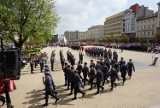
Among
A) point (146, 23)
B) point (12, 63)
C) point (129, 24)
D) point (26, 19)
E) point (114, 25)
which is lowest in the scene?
point (12, 63)

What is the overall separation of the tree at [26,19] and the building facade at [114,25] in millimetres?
101792

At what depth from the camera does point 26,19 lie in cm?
3547

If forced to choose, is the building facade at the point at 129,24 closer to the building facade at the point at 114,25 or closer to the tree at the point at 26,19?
the building facade at the point at 114,25

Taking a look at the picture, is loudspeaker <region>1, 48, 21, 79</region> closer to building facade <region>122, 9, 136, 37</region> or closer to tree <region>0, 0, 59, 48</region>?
tree <region>0, 0, 59, 48</region>

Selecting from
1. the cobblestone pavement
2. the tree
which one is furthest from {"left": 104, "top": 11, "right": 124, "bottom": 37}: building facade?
the cobblestone pavement

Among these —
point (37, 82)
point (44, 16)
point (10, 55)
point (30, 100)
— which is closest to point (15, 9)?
point (44, 16)

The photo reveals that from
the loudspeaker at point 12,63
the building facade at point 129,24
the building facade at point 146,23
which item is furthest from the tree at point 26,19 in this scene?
the building facade at point 129,24

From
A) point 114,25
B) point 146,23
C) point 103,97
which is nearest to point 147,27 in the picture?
point 146,23

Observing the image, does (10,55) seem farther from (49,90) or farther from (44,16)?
(44,16)

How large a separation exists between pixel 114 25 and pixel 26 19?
11901 centimetres

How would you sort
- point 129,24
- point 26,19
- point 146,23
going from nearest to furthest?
1. point 26,19
2. point 146,23
3. point 129,24

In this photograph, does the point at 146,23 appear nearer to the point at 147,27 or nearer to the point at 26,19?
the point at 147,27

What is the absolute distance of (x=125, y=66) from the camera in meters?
18.1

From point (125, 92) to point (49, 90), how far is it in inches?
204
